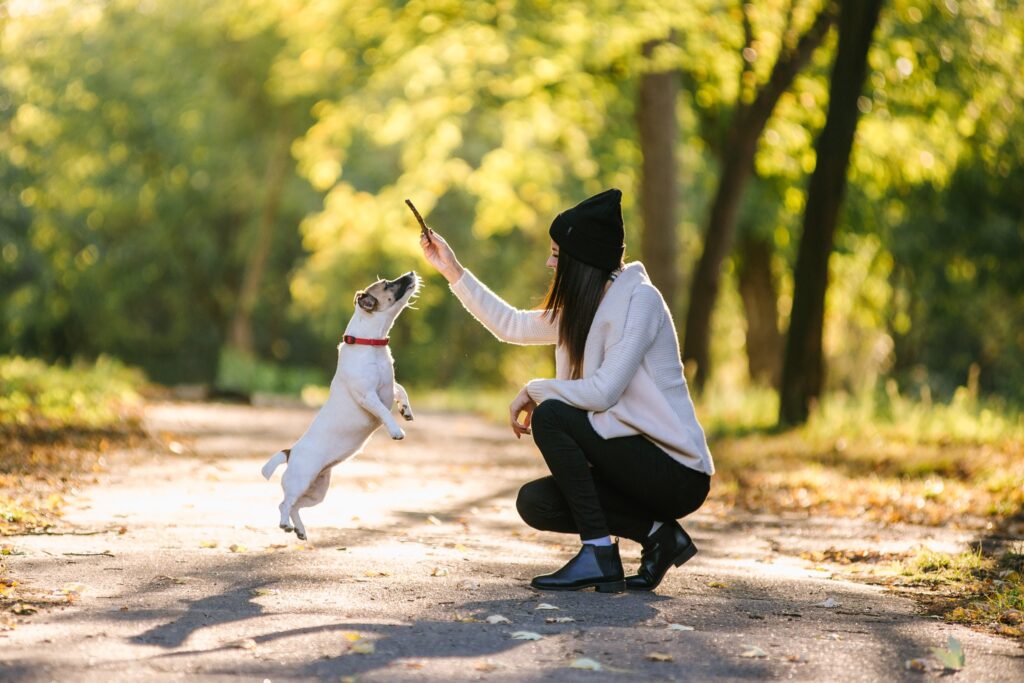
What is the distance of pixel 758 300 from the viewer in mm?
25438

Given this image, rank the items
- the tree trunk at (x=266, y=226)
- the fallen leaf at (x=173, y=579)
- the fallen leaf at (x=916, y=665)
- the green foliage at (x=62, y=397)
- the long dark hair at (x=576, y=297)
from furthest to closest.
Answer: the tree trunk at (x=266, y=226) < the green foliage at (x=62, y=397) < the long dark hair at (x=576, y=297) < the fallen leaf at (x=173, y=579) < the fallen leaf at (x=916, y=665)

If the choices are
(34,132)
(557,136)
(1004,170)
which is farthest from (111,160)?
(1004,170)

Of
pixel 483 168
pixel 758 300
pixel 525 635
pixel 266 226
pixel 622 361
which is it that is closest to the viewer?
pixel 525 635

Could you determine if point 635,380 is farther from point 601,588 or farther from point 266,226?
point 266,226

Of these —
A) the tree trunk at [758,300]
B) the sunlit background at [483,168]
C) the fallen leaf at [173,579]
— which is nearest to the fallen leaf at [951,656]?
the fallen leaf at [173,579]

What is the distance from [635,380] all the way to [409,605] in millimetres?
1431

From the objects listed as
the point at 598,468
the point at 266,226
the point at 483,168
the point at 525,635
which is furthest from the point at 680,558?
the point at 266,226

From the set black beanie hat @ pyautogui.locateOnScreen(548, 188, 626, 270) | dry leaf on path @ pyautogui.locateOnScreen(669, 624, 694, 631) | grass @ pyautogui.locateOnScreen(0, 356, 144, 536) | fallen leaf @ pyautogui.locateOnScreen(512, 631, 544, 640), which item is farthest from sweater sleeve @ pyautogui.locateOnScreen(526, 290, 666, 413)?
grass @ pyautogui.locateOnScreen(0, 356, 144, 536)

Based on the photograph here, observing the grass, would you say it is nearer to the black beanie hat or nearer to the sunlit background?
the black beanie hat

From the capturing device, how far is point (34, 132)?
92.3 ft

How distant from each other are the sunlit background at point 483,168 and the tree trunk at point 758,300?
48 millimetres

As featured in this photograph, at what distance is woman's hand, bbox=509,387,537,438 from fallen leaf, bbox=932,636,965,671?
2093 mm

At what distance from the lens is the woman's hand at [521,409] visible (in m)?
6.30

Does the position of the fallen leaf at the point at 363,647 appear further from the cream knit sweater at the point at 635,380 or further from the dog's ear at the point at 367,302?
the dog's ear at the point at 367,302
